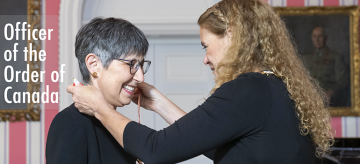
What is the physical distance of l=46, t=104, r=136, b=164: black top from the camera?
100 cm

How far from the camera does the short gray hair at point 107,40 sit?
1144 mm

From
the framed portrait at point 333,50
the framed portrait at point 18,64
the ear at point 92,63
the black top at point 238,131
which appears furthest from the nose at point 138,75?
the framed portrait at point 333,50

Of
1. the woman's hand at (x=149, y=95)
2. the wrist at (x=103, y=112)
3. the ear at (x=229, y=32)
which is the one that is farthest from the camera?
the woman's hand at (x=149, y=95)

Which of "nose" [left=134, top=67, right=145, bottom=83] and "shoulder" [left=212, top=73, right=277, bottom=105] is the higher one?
"nose" [left=134, top=67, right=145, bottom=83]

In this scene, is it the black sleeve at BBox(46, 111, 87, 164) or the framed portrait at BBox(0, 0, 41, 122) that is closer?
the black sleeve at BBox(46, 111, 87, 164)

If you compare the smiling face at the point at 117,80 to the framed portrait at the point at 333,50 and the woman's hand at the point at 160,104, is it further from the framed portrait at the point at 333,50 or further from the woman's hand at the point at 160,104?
the framed portrait at the point at 333,50

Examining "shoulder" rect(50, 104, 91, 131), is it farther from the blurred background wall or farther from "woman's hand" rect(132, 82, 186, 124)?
the blurred background wall

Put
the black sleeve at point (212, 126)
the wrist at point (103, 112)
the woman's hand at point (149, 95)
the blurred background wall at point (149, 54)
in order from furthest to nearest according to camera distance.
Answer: the blurred background wall at point (149, 54) < the woman's hand at point (149, 95) < the wrist at point (103, 112) < the black sleeve at point (212, 126)

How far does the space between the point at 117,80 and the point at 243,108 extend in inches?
20.0

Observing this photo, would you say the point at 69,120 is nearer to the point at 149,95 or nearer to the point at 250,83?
the point at 149,95

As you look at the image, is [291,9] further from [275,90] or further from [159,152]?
[159,152]

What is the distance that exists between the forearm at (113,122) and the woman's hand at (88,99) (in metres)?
0.02

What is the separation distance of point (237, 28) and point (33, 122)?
248cm

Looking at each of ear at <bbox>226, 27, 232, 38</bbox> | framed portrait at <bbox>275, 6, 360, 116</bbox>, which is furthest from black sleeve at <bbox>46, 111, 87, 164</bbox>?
framed portrait at <bbox>275, 6, 360, 116</bbox>
